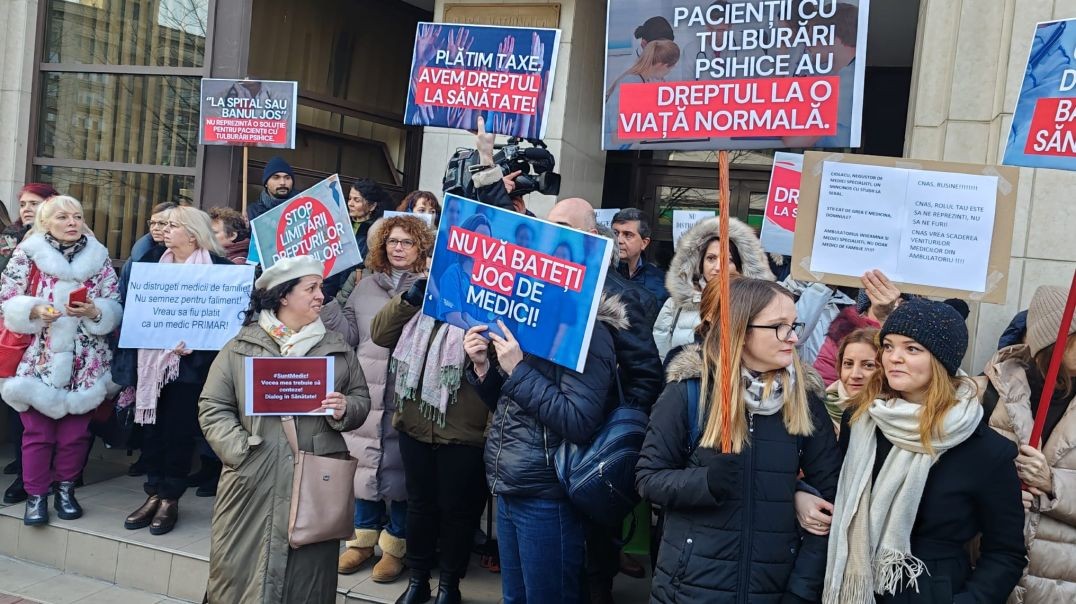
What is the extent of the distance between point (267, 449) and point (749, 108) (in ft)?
7.80

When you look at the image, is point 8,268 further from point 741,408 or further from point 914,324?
point 914,324

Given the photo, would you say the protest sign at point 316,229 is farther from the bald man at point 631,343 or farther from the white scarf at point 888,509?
the white scarf at point 888,509

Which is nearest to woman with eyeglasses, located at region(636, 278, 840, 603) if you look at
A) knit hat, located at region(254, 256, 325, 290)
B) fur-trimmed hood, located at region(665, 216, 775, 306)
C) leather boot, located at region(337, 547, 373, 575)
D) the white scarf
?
the white scarf

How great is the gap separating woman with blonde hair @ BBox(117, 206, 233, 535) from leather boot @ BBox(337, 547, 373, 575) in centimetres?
131

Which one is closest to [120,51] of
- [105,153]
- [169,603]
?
[105,153]

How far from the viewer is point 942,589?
8.43 feet

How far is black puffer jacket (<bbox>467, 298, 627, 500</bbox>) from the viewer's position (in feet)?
11.0

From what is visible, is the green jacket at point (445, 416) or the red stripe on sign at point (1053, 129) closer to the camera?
the red stripe on sign at point (1053, 129)

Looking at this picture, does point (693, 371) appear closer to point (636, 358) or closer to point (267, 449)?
point (636, 358)

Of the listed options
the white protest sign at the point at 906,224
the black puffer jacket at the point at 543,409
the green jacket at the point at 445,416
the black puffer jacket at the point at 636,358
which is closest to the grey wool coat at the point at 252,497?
the green jacket at the point at 445,416

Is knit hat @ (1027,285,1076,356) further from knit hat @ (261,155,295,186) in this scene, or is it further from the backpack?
knit hat @ (261,155,295,186)

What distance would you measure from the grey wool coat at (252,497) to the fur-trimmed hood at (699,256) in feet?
5.76

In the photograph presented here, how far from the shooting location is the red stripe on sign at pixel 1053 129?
327cm

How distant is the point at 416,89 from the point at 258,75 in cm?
380
